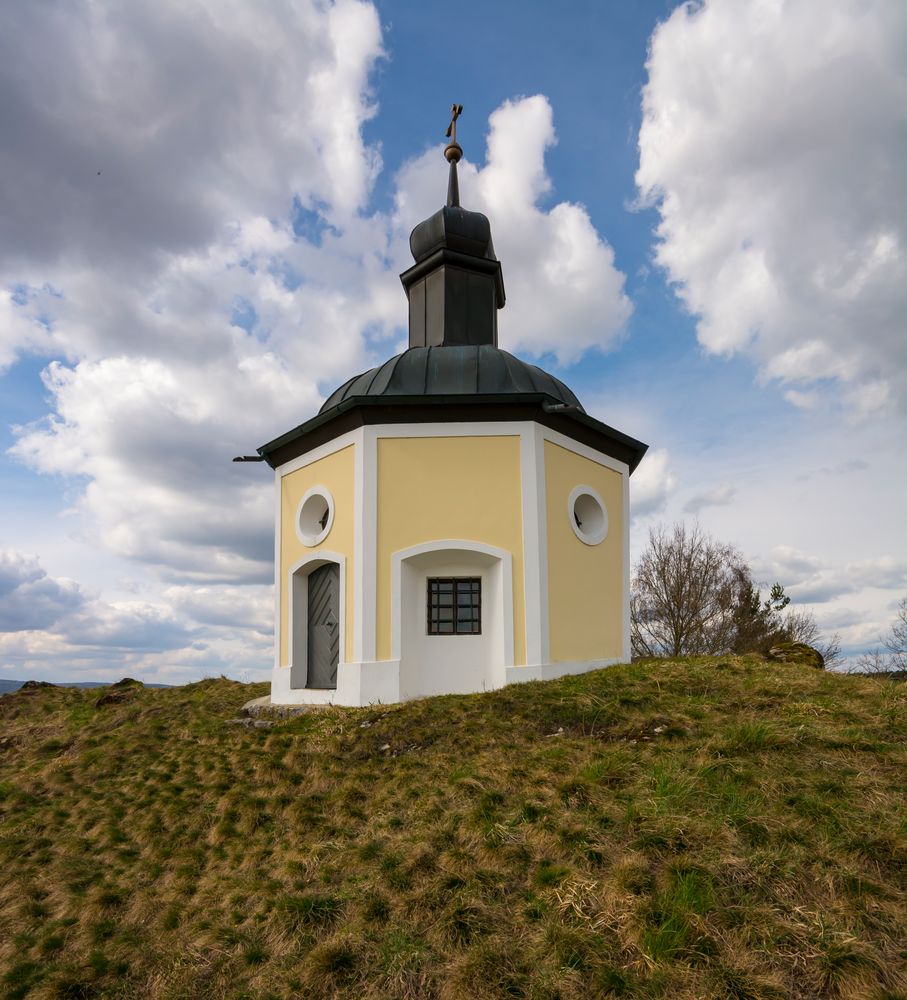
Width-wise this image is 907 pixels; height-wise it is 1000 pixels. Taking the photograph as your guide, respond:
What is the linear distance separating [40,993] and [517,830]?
359cm

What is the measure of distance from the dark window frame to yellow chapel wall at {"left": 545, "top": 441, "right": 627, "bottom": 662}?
3.84 ft

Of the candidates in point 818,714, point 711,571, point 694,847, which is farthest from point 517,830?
point 711,571

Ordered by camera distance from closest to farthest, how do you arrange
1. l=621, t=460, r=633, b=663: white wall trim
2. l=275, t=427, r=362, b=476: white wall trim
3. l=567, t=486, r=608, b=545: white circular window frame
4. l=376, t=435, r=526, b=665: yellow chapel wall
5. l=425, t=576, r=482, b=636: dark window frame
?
l=376, t=435, r=526, b=665: yellow chapel wall → l=425, t=576, r=482, b=636: dark window frame → l=275, t=427, r=362, b=476: white wall trim → l=567, t=486, r=608, b=545: white circular window frame → l=621, t=460, r=633, b=663: white wall trim

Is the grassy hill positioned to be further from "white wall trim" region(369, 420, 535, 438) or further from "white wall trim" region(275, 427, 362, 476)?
A: "white wall trim" region(275, 427, 362, 476)

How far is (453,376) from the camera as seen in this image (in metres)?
11.6

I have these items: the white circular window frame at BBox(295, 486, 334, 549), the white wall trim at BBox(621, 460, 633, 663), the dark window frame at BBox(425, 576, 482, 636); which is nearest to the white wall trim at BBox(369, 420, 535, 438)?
the white circular window frame at BBox(295, 486, 334, 549)

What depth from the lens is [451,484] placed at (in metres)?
11.0

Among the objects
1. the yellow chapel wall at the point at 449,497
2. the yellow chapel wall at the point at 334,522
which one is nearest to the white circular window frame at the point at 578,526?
the yellow chapel wall at the point at 449,497

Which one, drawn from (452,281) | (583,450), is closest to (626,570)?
(583,450)

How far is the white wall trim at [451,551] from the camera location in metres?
10.6

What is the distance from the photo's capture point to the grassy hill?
4254 mm

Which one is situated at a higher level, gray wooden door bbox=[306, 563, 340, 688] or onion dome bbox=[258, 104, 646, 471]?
onion dome bbox=[258, 104, 646, 471]

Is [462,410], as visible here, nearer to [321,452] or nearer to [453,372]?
[453,372]

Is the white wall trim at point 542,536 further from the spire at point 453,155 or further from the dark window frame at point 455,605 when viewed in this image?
the spire at point 453,155
